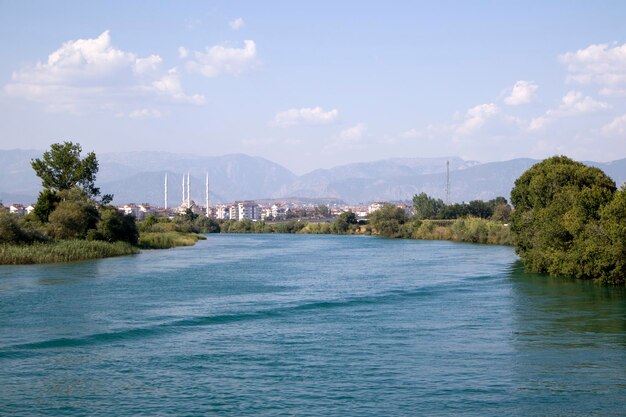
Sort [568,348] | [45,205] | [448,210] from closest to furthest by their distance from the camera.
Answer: [568,348], [45,205], [448,210]

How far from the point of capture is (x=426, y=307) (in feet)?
103

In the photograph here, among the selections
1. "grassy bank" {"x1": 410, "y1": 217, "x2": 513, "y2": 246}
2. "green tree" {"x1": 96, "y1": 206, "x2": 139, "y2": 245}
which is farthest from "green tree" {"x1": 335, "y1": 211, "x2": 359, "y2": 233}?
"green tree" {"x1": 96, "y1": 206, "x2": 139, "y2": 245}

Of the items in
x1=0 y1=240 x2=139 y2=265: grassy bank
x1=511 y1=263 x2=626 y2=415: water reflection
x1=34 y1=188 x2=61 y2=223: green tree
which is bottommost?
x1=511 y1=263 x2=626 y2=415: water reflection

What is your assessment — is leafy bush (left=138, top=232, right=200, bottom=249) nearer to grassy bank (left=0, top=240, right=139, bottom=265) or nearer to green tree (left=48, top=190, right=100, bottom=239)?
green tree (left=48, top=190, right=100, bottom=239)

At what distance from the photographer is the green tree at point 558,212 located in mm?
39594

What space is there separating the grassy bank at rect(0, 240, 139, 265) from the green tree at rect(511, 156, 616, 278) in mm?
30986

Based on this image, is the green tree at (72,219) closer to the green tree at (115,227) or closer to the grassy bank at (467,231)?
the green tree at (115,227)

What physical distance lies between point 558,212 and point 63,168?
4841cm

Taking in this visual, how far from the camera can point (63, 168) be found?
71.4 meters

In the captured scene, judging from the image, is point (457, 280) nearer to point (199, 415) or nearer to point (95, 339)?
point (95, 339)

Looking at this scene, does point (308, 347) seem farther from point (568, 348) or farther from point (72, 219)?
point (72, 219)

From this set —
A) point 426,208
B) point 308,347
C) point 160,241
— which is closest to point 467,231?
point 160,241

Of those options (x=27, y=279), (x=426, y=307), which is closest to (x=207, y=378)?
(x=426, y=307)

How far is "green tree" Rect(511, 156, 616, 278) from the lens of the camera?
39.6 metres
